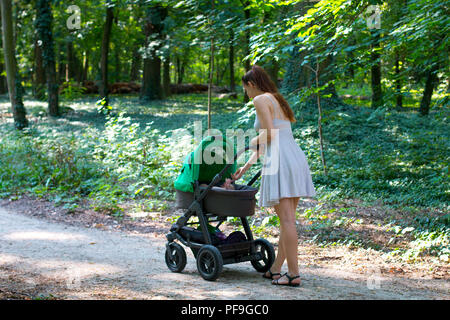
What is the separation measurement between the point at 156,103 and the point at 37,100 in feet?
31.5

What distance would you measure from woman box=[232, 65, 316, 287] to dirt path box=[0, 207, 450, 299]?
1.52ft

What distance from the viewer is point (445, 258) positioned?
18.3 feet

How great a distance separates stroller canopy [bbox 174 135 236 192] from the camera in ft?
15.9

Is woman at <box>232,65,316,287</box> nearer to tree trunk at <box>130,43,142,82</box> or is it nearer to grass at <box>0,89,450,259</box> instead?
grass at <box>0,89,450,259</box>

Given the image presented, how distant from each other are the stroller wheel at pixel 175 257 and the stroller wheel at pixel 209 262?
0.97 ft

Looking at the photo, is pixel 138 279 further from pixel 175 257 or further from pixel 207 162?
pixel 207 162

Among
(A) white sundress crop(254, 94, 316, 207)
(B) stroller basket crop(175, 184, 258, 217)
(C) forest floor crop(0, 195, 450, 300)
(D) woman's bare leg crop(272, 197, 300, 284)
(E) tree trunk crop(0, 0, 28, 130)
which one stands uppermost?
(E) tree trunk crop(0, 0, 28, 130)

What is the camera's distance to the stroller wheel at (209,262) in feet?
15.3

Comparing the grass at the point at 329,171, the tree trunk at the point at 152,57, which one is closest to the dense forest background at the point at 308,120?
the grass at the point at 329,171

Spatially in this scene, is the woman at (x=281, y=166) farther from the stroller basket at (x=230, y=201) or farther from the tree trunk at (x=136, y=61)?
the tree trunk at (x=136, y=61)

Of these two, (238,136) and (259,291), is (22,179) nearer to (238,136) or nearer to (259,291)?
(238,136)

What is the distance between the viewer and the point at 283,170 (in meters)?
4.48

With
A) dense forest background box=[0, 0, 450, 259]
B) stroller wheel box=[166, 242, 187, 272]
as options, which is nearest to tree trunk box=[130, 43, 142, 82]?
dense forest background box=[0, 0, 450, 259]

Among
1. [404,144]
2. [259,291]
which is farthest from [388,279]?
[404,144]
